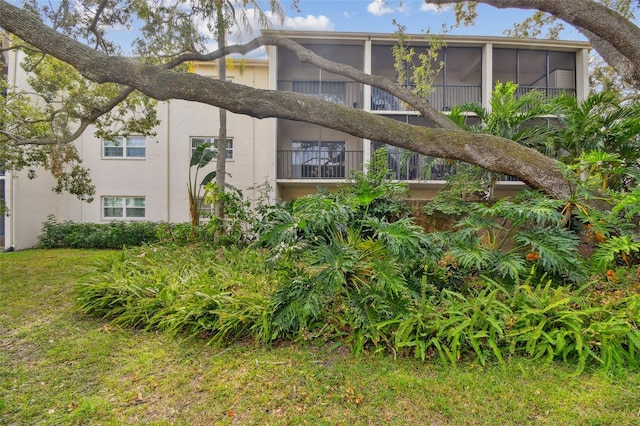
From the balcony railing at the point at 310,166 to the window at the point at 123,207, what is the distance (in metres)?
5.85

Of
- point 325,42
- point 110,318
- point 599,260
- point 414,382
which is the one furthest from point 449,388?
point 325,42

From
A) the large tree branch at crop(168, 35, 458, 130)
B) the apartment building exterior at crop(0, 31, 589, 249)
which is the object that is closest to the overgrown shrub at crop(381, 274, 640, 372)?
the large tree branch at crop(168, 35, 458, 130)

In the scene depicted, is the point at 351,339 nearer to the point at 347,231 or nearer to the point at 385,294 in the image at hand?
the point at 385,294

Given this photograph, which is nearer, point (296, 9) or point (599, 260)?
point (599, 260)

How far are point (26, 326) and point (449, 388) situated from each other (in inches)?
199

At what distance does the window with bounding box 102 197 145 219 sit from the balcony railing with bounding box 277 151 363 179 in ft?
19.2

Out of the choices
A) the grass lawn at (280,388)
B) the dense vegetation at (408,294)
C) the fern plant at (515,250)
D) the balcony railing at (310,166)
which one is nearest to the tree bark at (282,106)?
the dense vegetation at (408,294)

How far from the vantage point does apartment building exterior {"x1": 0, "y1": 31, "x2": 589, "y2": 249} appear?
11336 millimetres

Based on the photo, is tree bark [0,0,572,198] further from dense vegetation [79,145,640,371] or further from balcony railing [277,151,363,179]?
balcony railing [277,151,363,179]

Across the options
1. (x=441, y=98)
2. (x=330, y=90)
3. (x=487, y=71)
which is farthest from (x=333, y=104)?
(x=487, y=71)

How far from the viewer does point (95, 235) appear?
10.9 m

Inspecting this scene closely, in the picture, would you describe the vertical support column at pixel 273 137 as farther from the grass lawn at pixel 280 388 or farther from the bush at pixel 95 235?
the grass lawn at pixel 280 388

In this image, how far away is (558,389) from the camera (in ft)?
8.20

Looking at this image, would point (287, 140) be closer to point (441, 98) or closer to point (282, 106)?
point (441, 98)
